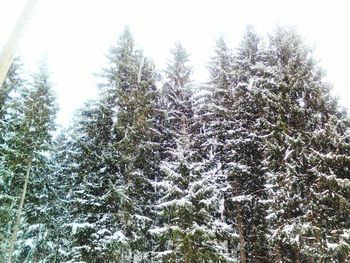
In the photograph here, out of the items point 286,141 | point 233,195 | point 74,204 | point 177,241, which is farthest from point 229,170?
point 74,204

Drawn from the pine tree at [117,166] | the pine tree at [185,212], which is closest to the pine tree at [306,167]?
the pine tree at [185,212]

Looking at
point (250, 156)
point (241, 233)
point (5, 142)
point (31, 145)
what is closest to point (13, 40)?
point (241, 233)

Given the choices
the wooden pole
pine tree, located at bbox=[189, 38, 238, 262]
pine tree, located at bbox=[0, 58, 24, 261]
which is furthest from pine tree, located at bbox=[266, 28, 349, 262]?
pine tree, located at bbox=[0, 58, 24, 261]

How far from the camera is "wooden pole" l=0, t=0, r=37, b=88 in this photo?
3.31 metres

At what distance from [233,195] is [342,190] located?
482 centimetres

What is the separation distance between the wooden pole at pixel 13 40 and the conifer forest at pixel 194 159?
12069mm

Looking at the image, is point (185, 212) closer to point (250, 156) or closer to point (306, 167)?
point (250, 156)

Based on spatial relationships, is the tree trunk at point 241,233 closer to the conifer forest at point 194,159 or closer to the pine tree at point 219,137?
the conifer forest at point 194,159

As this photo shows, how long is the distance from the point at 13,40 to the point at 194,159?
1400 centimetres

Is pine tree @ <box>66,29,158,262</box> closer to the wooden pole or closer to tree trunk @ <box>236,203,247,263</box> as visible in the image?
tree trunk @ <box>236,203,247,263</box>

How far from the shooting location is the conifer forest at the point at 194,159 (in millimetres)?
14727

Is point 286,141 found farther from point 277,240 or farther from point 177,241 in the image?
point 177,241

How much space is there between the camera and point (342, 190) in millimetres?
14500

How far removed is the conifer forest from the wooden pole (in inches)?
475
